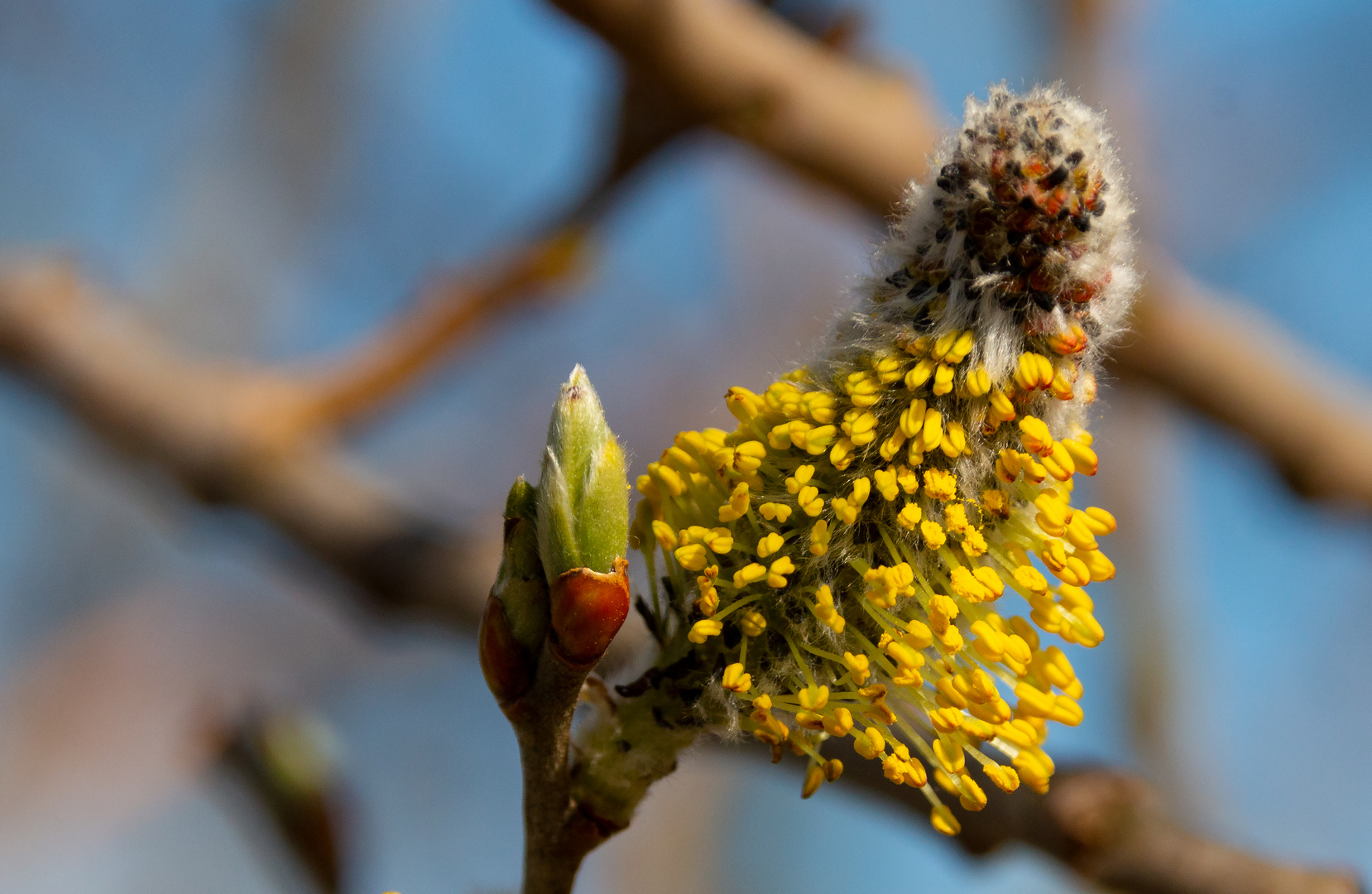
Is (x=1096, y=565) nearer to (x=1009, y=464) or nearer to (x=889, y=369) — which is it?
(x=1009, y=464)

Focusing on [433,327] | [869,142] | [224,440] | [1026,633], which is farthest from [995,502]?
[224,440]

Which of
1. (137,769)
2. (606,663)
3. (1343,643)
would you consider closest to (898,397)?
(606,663)

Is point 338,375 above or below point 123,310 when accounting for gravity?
above

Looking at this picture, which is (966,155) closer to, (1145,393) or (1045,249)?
(1045,249)

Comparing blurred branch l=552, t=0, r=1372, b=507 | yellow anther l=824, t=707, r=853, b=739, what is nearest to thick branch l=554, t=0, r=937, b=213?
blurred branch l=552, t=0, r=1372, b=507

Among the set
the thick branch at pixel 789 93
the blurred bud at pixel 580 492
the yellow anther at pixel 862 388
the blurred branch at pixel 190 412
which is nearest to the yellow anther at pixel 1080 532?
the yellow anther at pixel 862 388

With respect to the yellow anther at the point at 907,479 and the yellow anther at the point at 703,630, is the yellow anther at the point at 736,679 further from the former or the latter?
the yellow anther at the point at 907,479
